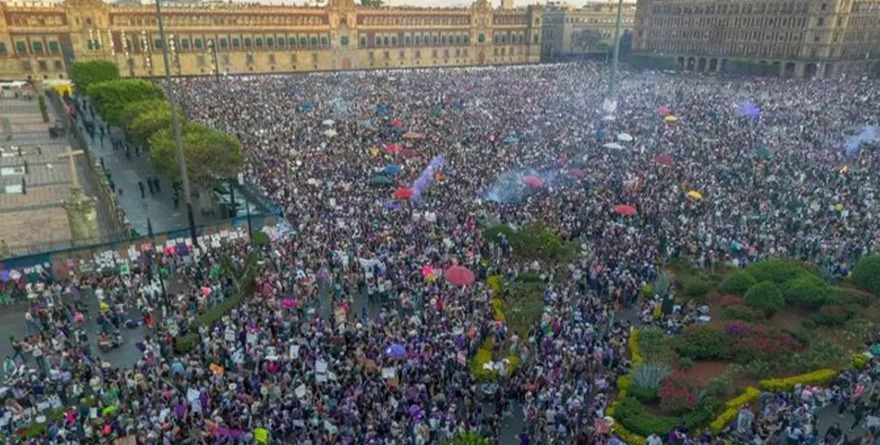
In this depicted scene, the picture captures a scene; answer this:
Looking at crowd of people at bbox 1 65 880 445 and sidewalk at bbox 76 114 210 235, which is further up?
crowd of people at bbox 1 65 880 445

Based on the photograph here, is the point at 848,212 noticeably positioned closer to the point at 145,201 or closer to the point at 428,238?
the point at 428,238


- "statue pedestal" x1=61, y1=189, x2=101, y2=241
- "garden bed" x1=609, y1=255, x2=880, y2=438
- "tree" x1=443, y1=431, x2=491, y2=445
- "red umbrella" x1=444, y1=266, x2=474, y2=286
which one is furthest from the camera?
"statue pedestal" x1=61, y1=189, x2=101, y2=241

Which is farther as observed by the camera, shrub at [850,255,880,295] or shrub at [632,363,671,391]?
shrub at [850,255,880,295]

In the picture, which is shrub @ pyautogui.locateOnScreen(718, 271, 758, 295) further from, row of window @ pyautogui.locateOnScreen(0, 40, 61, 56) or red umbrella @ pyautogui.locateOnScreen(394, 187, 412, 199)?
row of window @ pyautogui.locateOnScreen(0, 40, 61, 56)

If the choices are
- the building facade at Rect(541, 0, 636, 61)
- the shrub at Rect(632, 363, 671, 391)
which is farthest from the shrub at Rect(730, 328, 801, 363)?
the building facade at Rect(541, 0, 636, 61)

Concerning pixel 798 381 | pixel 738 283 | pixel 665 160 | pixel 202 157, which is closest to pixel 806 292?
pixel 738 283

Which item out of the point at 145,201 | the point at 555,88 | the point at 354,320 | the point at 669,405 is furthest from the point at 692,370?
the point at 555,88

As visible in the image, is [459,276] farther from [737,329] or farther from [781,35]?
[781,35]
